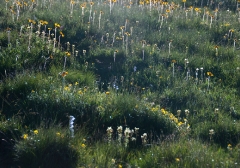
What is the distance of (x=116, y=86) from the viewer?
23.7 ft

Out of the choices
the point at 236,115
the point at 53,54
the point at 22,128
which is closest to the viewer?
the point at 22,128

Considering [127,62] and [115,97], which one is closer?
[115,97]

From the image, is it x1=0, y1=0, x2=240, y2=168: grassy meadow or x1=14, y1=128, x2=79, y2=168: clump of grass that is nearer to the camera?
x1=14, y1=128, x2=79, y2=168: clump of grass

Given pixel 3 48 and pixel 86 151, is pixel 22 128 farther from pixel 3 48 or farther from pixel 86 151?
pixel 3 48

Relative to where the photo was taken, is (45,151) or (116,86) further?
(116,86)

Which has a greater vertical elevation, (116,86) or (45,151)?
(116,86)

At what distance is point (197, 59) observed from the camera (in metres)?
8.51

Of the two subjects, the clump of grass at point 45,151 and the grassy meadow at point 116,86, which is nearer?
the clump of grass at point 45,151

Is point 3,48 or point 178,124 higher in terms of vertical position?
point 3,48

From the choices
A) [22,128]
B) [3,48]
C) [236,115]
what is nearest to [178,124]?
[236,115]

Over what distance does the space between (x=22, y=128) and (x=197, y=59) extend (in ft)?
13.1

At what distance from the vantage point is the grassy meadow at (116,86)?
5289 millimetres

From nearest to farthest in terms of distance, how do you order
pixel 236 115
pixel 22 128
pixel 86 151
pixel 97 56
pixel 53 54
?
pixel 86 151 → pixel 22 128 → pixel 236 115 → pixel 53 54 → pixel 97 56

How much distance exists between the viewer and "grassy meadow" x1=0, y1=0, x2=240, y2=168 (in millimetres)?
5289
